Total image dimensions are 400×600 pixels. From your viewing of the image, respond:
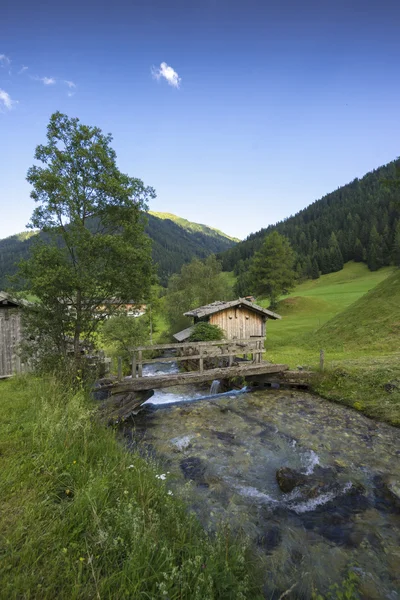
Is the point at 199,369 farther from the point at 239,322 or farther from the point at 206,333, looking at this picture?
the point at 239,322

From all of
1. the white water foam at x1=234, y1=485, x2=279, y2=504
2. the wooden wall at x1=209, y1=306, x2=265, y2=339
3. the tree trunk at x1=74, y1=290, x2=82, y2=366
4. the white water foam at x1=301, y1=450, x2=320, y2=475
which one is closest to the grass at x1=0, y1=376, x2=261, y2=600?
the white water foam at x1=234, y1=485, x2=279, y2=504

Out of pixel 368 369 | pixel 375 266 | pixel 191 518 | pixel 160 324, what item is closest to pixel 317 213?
pixel 375 266

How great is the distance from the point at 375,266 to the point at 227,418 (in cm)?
9648

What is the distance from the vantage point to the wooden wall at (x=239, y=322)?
24.9 m

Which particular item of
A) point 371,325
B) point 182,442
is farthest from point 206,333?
point 371,325

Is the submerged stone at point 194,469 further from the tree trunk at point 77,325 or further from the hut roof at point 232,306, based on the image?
the hut roof at point 232,306

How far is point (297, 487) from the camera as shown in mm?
7594

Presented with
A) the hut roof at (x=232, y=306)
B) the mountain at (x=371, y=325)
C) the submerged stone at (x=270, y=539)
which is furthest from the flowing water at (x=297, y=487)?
the mountain at (x=371, y=325)

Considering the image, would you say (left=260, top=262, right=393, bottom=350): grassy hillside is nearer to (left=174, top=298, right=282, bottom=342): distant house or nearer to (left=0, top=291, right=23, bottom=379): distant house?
(left=174, top=298, right=282, bottom=342): distant house

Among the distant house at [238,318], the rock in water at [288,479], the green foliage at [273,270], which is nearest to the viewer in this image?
the rock in water at [288,479]

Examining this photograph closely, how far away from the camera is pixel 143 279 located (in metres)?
11.5

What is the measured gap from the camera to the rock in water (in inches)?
298

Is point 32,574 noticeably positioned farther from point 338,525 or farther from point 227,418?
point 227,418

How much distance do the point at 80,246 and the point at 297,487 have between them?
33.7 feet
